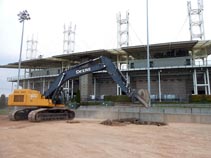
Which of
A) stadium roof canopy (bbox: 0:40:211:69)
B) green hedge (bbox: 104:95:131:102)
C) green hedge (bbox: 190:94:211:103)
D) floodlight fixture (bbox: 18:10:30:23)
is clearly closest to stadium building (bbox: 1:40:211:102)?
stadium roof canopy (bbox: 0:40:211:69)

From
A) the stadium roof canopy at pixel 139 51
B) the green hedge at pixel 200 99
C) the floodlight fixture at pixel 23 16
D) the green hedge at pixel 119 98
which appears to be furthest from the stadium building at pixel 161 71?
the floodlight fixture at pixel 23 16

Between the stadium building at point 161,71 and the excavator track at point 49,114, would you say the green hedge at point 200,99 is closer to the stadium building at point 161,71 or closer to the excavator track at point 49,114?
the stadium building at point 161,71

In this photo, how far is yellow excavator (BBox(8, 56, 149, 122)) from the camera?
20438mm

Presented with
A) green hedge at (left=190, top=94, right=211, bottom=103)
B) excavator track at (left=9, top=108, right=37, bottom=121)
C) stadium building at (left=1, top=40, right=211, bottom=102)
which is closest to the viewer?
excavator track at (left=9, top=108, right=37, bottom=121)

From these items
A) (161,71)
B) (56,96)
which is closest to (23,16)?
(56,96)

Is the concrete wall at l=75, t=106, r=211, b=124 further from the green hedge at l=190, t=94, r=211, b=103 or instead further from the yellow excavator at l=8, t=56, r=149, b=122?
the green hedge at l=190, t=94, r=211, b=103

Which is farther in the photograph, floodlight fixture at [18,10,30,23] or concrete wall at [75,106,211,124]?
floodlight fixture at [18,10,30,23]

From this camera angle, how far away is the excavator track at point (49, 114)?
814 inches

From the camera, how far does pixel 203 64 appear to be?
1567 inches

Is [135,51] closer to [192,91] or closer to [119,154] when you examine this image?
[192,91]

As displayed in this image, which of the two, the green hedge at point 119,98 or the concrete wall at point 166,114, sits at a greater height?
the green hedge at point 119,98

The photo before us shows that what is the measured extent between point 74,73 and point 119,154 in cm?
1494

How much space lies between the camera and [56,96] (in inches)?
911

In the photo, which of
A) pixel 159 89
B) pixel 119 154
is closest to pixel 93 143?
pixel 119 154
